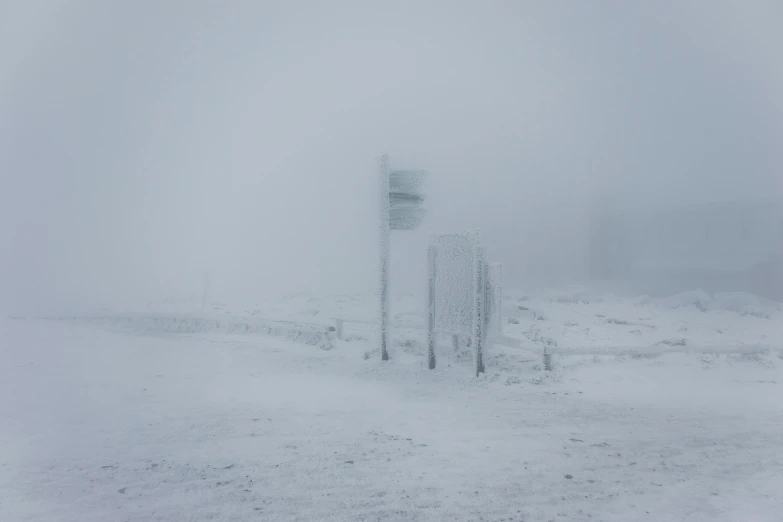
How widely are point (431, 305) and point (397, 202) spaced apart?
2.44 m

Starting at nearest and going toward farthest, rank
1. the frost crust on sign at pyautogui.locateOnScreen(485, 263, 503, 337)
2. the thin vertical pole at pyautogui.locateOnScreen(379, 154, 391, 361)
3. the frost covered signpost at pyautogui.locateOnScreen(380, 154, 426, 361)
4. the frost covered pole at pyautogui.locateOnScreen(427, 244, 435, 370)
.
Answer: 1. the frost crust on sign at pyautogui.locateOnScreen(485, 263, 503, 337)
2. the frost covered pole at pyautogui.locateOnScreen(427, 244, 435, 370)
3. the thin vertical pole at pyautogui.locateOnScreen(379, 154, 391, 361)
4. the frost covered signpost at pyautogui.locateOnScreen(380, 154, 426, 361)

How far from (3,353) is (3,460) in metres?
8.29

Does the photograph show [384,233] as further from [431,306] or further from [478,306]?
[478,306]

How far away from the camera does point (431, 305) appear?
9.71m

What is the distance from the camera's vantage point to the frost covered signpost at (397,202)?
1043 centimetres

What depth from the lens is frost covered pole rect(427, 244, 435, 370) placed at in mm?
9523

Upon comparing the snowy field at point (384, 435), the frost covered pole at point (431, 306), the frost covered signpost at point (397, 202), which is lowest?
the snowy field at point (384, 435)

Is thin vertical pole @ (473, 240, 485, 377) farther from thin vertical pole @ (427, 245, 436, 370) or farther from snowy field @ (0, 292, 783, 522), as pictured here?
thin vertical pole @ (427, 245, 436, 370)

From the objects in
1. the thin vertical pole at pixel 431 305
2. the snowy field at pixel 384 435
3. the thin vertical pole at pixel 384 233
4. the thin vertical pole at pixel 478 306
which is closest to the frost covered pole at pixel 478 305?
the thin vertical pole at pixel 478 306

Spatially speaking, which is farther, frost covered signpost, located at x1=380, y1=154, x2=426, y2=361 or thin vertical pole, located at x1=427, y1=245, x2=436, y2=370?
frost covered signpost, located at x1=380, y1=154, x2=426, y2=361

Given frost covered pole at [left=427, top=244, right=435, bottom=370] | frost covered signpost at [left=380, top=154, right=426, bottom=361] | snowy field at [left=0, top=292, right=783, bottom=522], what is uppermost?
frost covered signpost at [left=380, top=154, right=426, bottom=361]

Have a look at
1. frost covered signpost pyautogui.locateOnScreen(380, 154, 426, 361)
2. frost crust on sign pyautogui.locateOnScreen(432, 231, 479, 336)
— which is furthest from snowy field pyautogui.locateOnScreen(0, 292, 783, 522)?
frost covered signpost pyautogui.locateOnScreen(380, 154, 426, 361)

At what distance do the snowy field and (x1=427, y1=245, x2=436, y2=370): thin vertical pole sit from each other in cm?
37

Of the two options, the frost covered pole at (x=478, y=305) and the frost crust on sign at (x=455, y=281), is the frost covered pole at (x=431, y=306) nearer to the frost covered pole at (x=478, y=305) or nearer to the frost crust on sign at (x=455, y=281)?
the frost crust on sign at (x=455, y=281)
